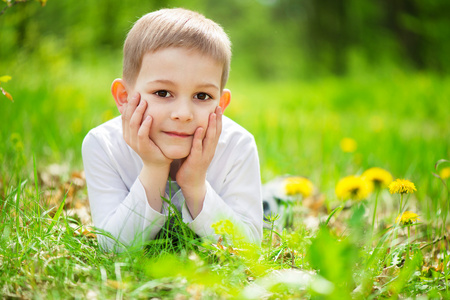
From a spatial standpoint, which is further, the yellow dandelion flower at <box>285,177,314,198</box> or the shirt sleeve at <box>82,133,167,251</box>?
the yellow dandelion flower at <box>285,177,314,198</box>

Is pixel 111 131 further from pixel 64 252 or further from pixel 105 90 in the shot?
pixel 105 90

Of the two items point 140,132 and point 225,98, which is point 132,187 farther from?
point 225,98

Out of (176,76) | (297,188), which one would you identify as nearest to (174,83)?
(176,76)

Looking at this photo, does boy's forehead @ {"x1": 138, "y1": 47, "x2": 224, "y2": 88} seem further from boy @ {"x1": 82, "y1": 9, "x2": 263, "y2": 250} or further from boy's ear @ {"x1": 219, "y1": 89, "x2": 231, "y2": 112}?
boy's ear @ {"x1": 219, "y1": 89, "x2": 231, "y2": 112}

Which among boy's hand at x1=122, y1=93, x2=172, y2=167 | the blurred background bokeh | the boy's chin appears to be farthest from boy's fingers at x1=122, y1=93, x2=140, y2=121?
the blurred background bokeh

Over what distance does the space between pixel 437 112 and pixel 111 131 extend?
5.97 m

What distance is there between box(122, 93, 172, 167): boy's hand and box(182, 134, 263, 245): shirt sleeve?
0.25 m

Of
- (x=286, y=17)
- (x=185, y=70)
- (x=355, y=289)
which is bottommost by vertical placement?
(x=355, y=289)

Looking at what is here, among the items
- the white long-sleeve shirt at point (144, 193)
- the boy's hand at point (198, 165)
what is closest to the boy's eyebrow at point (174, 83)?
the boy's hand at point (198, 165)

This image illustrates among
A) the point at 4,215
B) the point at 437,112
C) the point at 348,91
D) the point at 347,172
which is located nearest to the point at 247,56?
the point at 348,91

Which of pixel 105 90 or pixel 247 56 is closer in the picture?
pixel 105 90

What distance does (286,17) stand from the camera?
25.9m

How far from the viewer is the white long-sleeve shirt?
1.71 m

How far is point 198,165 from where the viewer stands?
173 centimetres
